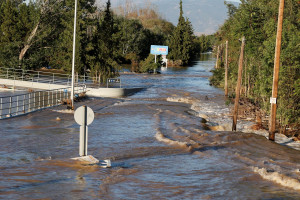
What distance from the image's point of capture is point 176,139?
20797mm

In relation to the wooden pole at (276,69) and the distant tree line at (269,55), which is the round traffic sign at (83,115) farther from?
the distant tree line at (269,55)

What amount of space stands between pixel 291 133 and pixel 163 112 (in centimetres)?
979

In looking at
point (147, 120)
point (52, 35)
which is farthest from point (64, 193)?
point (52, 35)

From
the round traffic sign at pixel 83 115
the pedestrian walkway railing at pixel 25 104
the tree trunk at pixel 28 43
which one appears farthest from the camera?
the tree trunk at pixel 28 43

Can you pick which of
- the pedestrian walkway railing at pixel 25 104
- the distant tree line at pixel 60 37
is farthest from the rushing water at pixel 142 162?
the distant tree line at pixel 60 37

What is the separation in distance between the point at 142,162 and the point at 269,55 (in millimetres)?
14622

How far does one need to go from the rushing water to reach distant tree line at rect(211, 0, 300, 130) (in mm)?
4160

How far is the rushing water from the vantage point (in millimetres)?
11773

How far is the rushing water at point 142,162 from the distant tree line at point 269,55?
4.16 m

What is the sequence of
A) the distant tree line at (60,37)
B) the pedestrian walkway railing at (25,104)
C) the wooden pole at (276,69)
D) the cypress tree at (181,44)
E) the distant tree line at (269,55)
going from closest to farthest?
the wooden pole at (276,69), the distant tree line at (269,55), the pedestrian walkway railing at (25,104), the distant tree line at (60,37), the cypress tree at (181,44)

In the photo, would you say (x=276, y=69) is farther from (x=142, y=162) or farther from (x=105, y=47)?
(x=105, y=47)

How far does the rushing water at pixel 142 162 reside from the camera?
38.6 feet

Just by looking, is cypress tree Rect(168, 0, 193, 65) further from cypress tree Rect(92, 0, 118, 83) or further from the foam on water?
the foam on water

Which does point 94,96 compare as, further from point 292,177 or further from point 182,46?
point 182,46
